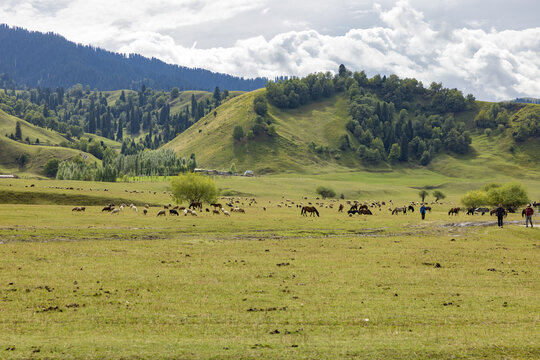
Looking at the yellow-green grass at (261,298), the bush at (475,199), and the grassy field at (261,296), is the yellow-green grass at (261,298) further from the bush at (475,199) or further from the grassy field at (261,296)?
the bush at (475,199)

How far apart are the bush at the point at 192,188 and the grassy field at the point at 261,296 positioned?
36.3 meters

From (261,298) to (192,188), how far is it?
6371cm

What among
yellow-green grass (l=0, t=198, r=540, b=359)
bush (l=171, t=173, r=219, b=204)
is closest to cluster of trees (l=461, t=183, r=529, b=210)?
yellow-green grass (l=0, t=198, r=540, b=359)

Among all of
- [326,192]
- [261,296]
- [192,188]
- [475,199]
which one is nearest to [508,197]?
[475,199]

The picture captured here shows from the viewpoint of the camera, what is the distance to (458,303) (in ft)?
73.4

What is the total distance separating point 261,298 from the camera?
22.8m

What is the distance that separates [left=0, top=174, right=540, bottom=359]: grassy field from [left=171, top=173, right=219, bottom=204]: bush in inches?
1431

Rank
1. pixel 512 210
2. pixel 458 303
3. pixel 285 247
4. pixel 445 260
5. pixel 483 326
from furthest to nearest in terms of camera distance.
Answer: pixel 512 210 < pixel 285 247 < pixel 445 260 < pixel 458 303 < pixel 483 326

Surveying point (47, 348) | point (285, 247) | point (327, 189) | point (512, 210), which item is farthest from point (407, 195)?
point (47, 348)

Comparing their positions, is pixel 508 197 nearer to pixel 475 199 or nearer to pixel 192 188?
pixel 475 199

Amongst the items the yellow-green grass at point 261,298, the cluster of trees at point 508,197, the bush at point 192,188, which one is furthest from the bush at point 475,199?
the yellow-green grass at point 261,298

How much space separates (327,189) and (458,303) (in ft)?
449

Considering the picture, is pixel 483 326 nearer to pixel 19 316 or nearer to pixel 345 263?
pixel 345 263

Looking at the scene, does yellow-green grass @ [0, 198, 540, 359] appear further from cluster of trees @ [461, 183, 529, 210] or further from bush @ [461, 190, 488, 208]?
bush @ [461, 190, 488, 208]
